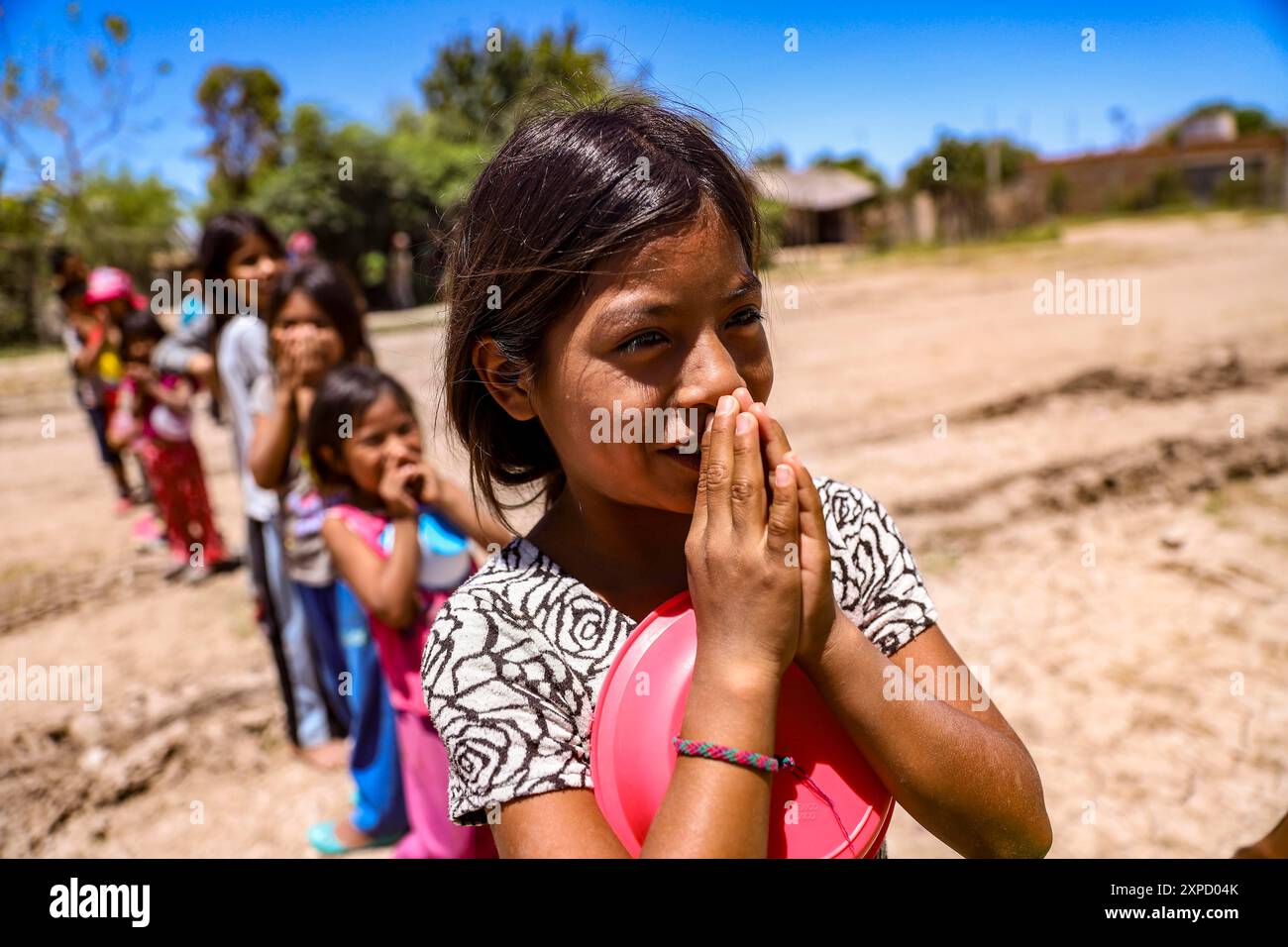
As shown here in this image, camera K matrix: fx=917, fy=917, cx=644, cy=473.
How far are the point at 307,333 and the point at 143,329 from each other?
407 centimetres

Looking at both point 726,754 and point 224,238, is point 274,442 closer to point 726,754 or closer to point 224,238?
point 224,238

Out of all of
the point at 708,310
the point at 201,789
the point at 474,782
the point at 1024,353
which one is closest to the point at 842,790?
the point at 474,782

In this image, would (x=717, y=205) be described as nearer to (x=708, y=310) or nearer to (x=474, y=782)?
(x=708, y=310)

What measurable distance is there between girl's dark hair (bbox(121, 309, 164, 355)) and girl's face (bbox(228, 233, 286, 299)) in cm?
338

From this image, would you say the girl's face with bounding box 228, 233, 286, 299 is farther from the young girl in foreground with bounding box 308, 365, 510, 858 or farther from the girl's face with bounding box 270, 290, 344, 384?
the young girl in foreground with bounding box 308, 365, 510, 858

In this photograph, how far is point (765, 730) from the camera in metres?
0.98

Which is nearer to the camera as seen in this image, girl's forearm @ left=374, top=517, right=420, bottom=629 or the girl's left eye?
the girl's left eye

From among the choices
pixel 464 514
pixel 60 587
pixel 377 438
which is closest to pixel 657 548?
pixel 464 514

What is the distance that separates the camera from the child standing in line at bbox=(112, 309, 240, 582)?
602 centimetres

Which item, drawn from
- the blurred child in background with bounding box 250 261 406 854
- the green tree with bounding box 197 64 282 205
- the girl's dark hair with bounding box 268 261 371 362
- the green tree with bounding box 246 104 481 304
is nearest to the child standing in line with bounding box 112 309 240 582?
the blurred child in background with bounding box 250 261 406 854

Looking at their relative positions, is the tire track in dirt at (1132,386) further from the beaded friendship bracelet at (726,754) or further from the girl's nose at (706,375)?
the beaded friendship bracelet at (726,754)

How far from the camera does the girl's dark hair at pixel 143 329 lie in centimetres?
630

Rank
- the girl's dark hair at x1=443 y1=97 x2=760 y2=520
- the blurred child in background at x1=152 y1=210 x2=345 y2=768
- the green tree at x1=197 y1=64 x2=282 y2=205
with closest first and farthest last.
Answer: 1. the girl's dark hair at x1=443 y1=97 x2=760 y2=520
2. the blurred child in background at x1=152 y1=210 x2=345 y2=768
3. the green tree at x1=197 y1=64 x2=282 y2=205

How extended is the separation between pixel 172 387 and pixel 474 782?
578cm
